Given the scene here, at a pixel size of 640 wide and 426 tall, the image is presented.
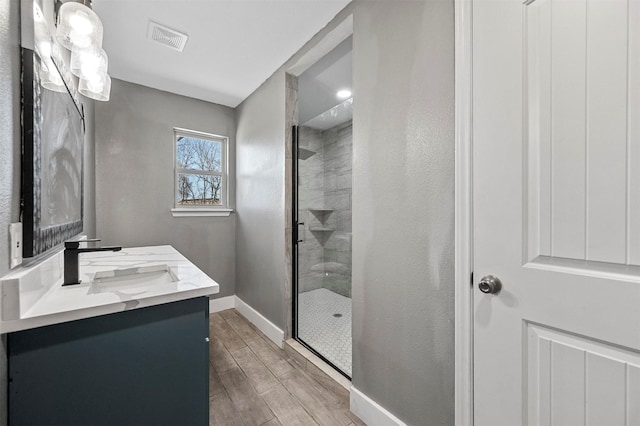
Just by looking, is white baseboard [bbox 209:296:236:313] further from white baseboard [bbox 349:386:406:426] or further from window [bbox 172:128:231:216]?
white baseboard [bbox 349:386:406:426]

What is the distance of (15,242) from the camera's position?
0.76 metres

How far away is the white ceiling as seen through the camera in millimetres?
1665

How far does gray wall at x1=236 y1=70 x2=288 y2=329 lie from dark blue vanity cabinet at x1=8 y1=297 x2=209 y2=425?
131cm

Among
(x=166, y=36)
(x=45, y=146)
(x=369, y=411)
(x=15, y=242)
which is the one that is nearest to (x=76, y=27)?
(x=45, y=146)

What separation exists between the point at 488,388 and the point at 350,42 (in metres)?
2.19

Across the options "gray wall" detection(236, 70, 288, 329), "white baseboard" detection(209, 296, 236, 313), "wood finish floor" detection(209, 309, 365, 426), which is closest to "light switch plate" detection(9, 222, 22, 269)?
"wood finish floor" detection(209, 309, 365, 426)

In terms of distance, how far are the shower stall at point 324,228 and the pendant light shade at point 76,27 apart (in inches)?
56.1

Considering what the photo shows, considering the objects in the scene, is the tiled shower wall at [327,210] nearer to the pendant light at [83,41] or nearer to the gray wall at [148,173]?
the gray wall at [148,173]

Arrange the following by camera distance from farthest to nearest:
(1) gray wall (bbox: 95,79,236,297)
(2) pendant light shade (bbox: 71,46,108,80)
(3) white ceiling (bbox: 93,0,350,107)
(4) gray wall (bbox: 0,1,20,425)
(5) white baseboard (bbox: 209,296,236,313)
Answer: (5) white baseboard (bbox: 209,296,236,313)
(1) gray wall (bbox: 95,79,236,297)
(3) white ceiling (bbox: 93,0,350,107)
(2) pendant light shade (bbox: 71,46,108,80)
(4) gray wall (bbox: 0,1,20,425)

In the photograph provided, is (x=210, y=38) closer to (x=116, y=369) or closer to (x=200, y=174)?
(x=200, y=174)

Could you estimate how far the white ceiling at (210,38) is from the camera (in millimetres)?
1665

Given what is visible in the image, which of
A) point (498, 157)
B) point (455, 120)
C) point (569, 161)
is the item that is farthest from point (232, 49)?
point (569, 161)

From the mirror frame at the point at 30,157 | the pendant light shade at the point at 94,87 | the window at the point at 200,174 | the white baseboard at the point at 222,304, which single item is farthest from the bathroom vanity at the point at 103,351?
the white baseboard at the point at 222,304

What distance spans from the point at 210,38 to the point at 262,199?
139cm
